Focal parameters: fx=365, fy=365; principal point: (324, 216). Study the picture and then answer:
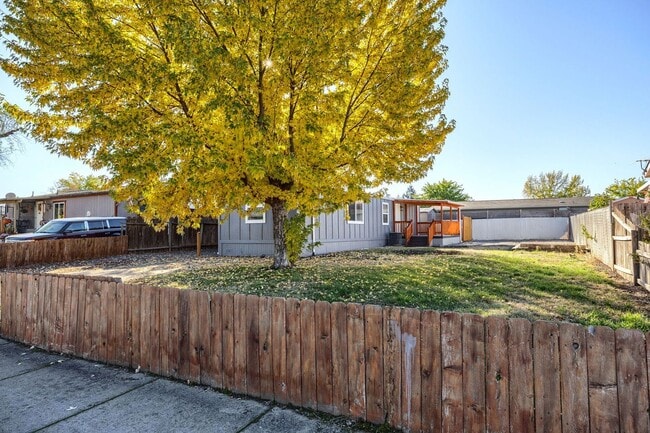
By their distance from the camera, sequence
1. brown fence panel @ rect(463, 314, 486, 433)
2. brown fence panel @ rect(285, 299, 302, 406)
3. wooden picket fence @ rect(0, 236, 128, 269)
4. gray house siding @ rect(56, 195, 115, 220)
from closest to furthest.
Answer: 1. brown fence panel @ rect(463, 314, 486, 433)
2. brown fence panel @ rect(285, 299, 302, 406)
3. wooden picket fence @ rect(0, 236, 128, 269)
4. gray house siding @ rect(56, 195, 115, 220)

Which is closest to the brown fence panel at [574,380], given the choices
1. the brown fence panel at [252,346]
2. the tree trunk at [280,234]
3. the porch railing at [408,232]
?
the brown fence panel at [252,346]

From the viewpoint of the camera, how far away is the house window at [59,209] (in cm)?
2636

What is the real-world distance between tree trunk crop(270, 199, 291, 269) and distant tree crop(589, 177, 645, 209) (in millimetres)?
16073

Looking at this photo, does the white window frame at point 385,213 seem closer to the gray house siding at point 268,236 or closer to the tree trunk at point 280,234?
the gray house siding at point 268,236

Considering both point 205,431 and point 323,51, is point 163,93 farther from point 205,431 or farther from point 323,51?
point 205,431

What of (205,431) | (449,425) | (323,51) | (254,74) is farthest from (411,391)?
(254,74)

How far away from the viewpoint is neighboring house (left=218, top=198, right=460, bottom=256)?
15164mm

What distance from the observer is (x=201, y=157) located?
22.7ft

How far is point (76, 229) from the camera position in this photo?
15.8 metres

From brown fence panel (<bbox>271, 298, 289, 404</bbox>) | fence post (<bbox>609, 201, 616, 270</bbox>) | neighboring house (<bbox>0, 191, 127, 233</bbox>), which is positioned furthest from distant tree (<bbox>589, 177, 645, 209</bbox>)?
neighboring house (<bbox>0, 191, 127, 233</bbox>)

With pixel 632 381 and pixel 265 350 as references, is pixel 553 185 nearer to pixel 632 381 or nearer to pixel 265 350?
pixel 632 381

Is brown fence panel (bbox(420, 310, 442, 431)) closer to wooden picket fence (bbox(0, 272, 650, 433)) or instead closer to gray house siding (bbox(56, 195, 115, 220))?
wooden picket fence (bbox(0, 272, 650, 433))

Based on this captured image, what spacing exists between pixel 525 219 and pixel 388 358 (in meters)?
34.1

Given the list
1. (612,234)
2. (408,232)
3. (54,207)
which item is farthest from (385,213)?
(54,207)
